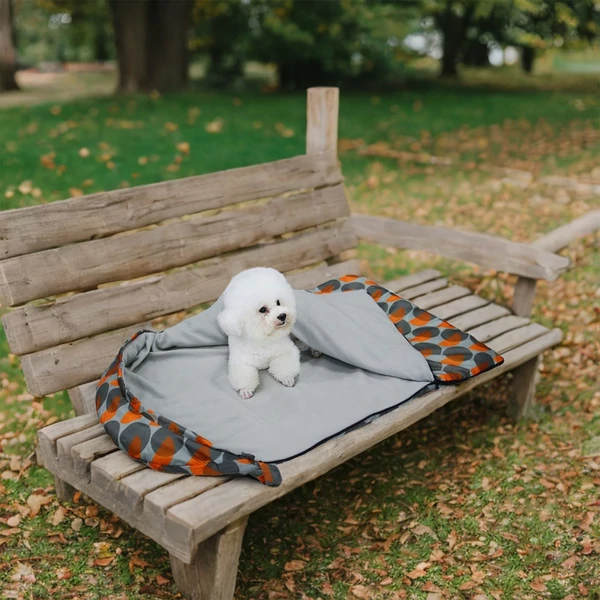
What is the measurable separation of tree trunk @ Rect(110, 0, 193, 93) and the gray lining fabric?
1097 centimetres

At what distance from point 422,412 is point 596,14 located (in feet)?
44.5

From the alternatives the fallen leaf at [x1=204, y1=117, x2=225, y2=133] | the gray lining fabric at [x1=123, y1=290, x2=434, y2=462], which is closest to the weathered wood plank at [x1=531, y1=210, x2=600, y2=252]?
the gray lining fabric at [x1=123, y1=290, x2=434, y2=462]

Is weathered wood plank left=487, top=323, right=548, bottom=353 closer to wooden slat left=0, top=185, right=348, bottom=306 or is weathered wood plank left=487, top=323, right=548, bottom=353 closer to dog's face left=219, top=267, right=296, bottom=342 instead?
wooden slat left=0, top=185, right=348, bottom=306

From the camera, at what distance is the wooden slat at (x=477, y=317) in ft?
14.4

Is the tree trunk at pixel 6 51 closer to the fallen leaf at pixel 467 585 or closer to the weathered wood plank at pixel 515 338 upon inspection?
the weathered wood plank at pixel 515 338

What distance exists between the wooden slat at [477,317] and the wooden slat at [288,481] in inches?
21.7

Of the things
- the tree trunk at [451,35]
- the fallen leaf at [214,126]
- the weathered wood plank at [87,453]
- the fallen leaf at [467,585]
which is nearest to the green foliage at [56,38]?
the tree trunk at [451,35]

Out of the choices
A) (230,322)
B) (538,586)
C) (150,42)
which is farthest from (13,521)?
(150,42)

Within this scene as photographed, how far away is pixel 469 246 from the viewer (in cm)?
500

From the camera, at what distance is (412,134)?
479 inches

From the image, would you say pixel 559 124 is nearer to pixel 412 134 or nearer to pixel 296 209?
pixel 412 134

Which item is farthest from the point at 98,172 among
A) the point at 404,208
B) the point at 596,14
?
the point at 596,14

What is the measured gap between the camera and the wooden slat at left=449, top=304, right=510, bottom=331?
4.38m

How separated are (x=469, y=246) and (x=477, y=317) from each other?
0.66 metres
